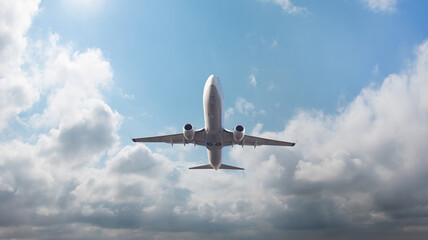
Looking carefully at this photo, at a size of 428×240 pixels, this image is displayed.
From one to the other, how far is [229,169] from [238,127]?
1885 cm

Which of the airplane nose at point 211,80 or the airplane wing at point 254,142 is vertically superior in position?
the airplane nose at point 211,80

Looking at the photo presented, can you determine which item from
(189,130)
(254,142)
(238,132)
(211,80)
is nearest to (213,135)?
(238,132)

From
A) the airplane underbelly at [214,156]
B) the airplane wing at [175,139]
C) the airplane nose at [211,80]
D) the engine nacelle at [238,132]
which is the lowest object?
the airplane underbelly at [214,156]

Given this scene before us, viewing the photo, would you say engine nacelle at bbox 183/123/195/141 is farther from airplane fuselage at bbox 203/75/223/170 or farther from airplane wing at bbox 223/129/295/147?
airplane wing at bbox 223/129/295/147

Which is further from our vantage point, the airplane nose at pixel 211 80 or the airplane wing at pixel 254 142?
the airplane wing at pixel 254 142

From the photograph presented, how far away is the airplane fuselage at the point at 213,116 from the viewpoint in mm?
34281

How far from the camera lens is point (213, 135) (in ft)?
135

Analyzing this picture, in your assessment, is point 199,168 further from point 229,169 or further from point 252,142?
point 252,142

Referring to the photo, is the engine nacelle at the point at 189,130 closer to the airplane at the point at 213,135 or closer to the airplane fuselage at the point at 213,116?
the airplane at the point at 213,135

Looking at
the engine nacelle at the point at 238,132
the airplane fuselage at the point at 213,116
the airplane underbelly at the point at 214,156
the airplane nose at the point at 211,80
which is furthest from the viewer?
the airplane underbelly at the point at 214,156

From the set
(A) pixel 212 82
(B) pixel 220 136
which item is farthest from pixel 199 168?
(A) pixel 212 82

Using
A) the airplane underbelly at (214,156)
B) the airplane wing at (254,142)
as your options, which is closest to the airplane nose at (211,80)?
the airplane wing at (254,142)

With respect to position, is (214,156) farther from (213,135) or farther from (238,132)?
(238,132)

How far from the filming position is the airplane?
1366 inches
